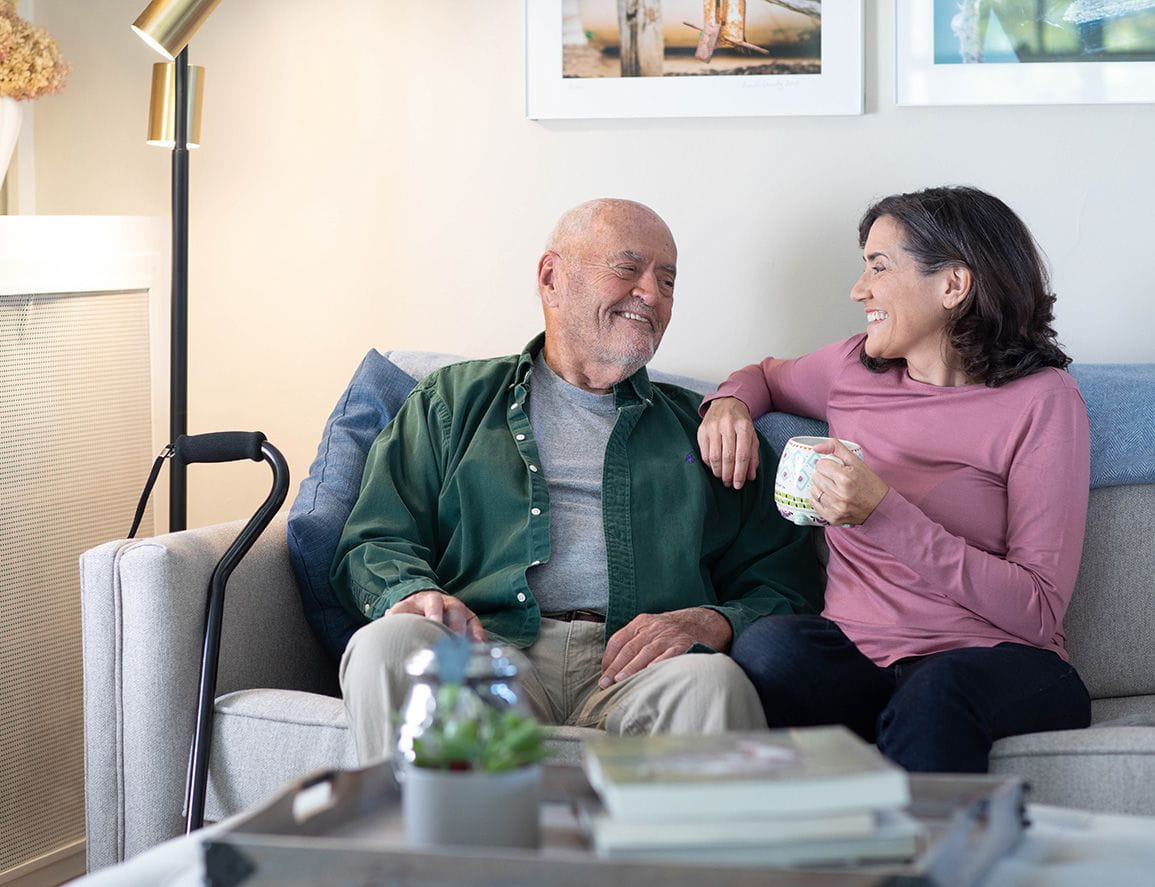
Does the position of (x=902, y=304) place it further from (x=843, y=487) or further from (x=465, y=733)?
(x=465, y=733)

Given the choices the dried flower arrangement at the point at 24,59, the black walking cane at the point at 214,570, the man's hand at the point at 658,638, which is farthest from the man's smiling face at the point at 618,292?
the dried flower arrangement at the point at 24,59

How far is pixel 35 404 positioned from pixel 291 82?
2.86ft

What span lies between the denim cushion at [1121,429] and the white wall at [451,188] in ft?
1.01

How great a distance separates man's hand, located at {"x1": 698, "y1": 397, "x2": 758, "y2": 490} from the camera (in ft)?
7.32

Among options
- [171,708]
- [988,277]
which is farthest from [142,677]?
[988,277]

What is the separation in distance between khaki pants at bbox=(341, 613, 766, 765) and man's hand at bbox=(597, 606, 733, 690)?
32 millimetres

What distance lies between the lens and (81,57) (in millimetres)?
2932

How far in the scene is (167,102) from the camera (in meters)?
2.52

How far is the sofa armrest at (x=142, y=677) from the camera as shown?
195cm

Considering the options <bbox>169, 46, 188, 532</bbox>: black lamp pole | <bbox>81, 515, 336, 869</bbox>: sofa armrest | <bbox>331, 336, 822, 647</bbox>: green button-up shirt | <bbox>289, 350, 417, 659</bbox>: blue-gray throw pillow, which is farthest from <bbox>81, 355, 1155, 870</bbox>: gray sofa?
<bbox>169, 46, 188, 532</bbox>: black lamp pole

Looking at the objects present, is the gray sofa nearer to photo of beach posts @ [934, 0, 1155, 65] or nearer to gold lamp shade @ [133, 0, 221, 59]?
gold lamp shade @ [133, 0, 221, 59]

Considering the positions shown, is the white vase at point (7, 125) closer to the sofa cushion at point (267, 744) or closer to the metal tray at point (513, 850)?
the sofa cushion at point (267, 744)

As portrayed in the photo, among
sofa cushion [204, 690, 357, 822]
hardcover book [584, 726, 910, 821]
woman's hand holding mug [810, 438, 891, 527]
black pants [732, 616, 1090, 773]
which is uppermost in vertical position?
woman's hand holding mug [810, 438, 891, 527]

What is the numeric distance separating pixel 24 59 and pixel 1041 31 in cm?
186
